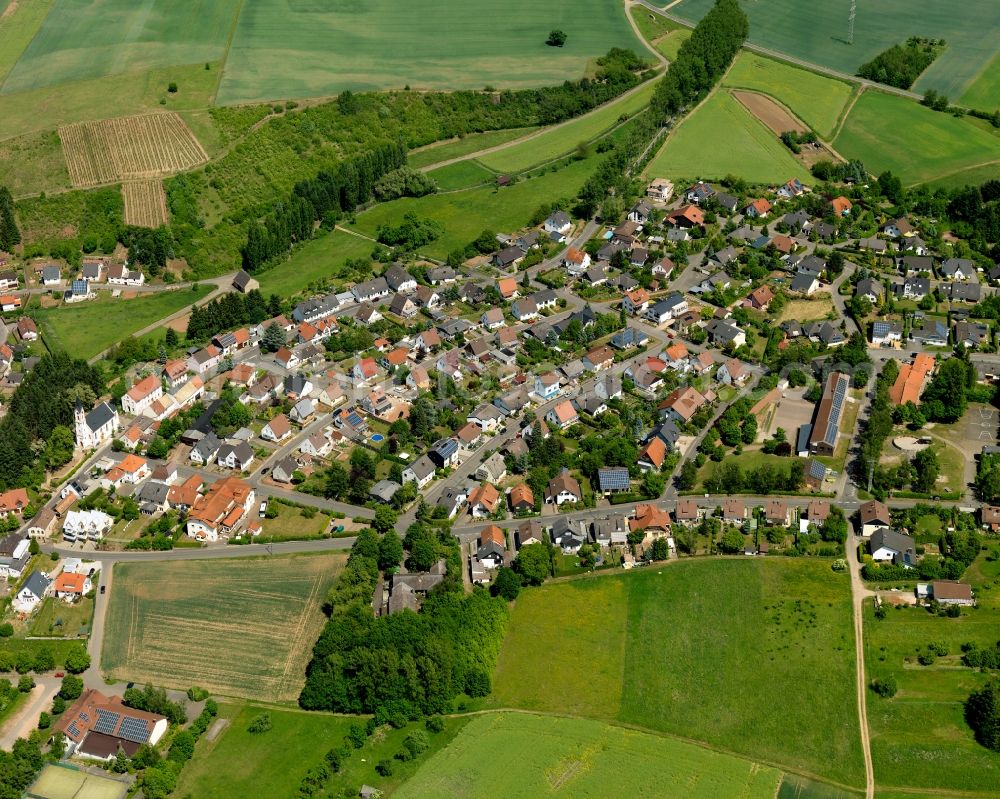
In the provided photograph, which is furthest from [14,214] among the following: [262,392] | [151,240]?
[262,392]

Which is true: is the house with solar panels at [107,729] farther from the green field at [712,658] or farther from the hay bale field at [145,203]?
the hay bale field at [145,203]

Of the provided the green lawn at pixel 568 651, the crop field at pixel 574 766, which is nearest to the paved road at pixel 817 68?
the green lawn at pixel 568 651

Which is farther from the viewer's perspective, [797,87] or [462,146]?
[797,87]

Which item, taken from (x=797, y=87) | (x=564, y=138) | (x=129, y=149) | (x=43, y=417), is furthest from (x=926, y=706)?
(x=797, y=87)

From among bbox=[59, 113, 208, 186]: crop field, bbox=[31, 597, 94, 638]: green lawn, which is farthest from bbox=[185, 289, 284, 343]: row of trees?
bbox=[31, 597, 94, 638]: green lawn

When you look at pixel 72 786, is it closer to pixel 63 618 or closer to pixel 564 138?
pixel 63 618
